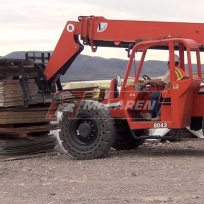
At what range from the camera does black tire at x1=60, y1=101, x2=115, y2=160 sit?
12.2m

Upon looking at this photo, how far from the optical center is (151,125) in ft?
40.2

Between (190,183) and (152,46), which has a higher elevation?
(152,46)

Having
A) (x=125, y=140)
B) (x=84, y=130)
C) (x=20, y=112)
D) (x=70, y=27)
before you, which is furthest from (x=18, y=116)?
(x=125, y=140)

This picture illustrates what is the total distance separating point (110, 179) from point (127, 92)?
119 inches

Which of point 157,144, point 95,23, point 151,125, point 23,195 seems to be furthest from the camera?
point 157,144

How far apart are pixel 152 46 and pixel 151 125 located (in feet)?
5.17

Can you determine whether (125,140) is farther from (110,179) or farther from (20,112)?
(110,179)

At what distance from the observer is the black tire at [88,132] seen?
12188 millimetres

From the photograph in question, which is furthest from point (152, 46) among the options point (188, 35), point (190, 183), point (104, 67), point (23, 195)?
point (104, 67)

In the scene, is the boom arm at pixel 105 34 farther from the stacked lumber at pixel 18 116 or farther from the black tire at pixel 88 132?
the black tire at pixel 88 132

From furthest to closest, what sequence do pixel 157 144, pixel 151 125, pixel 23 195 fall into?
1. pixel 157 144
2. pixel 151 125
3. pixel 23 195

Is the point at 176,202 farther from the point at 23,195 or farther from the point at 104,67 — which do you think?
the point at 104,67

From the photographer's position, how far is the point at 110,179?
32.2 ft

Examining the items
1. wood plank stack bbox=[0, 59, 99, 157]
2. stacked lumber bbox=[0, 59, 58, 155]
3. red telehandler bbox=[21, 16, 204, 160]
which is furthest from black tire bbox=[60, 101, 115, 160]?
stacked lumber bbox=[0, 59, 58, 155]
